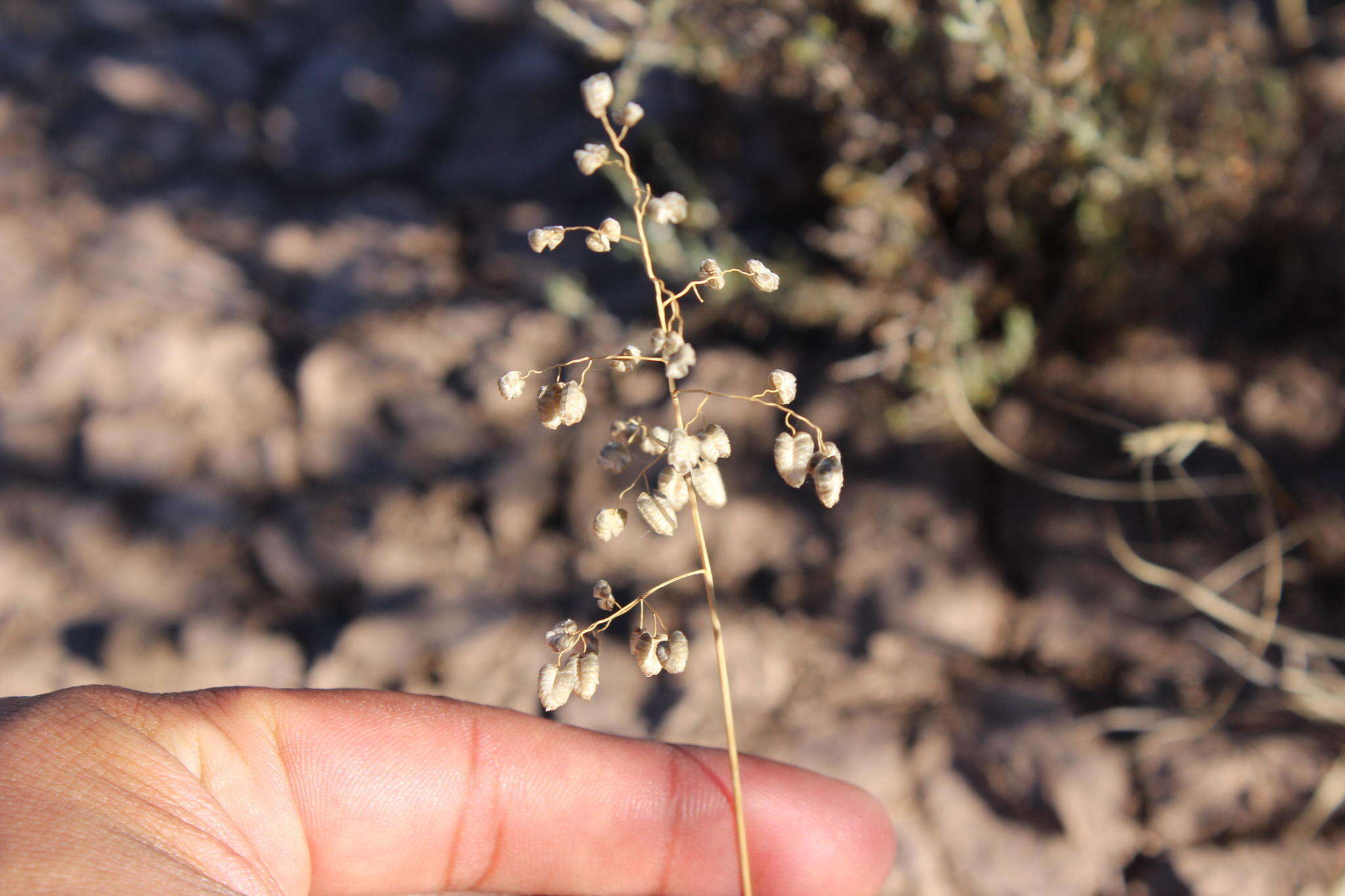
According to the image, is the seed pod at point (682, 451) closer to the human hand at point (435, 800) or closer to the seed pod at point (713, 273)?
the seed pod at point (713, 273)

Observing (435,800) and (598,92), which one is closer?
(598,92)

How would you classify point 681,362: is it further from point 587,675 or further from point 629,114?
point 587,675

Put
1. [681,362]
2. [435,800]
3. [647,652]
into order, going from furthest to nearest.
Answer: [435,800] → [647,652] → [681,362]

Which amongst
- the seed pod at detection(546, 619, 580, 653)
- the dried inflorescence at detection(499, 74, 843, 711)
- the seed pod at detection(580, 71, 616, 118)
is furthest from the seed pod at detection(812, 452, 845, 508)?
the seed pod at detection(580, 71, 616, 118)

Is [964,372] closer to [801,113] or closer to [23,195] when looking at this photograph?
[801,113]

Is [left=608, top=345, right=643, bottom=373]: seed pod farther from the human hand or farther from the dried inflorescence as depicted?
the human hand

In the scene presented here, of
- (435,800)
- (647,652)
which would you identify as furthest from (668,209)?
(435,800)

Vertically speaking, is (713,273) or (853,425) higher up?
(713,273)
